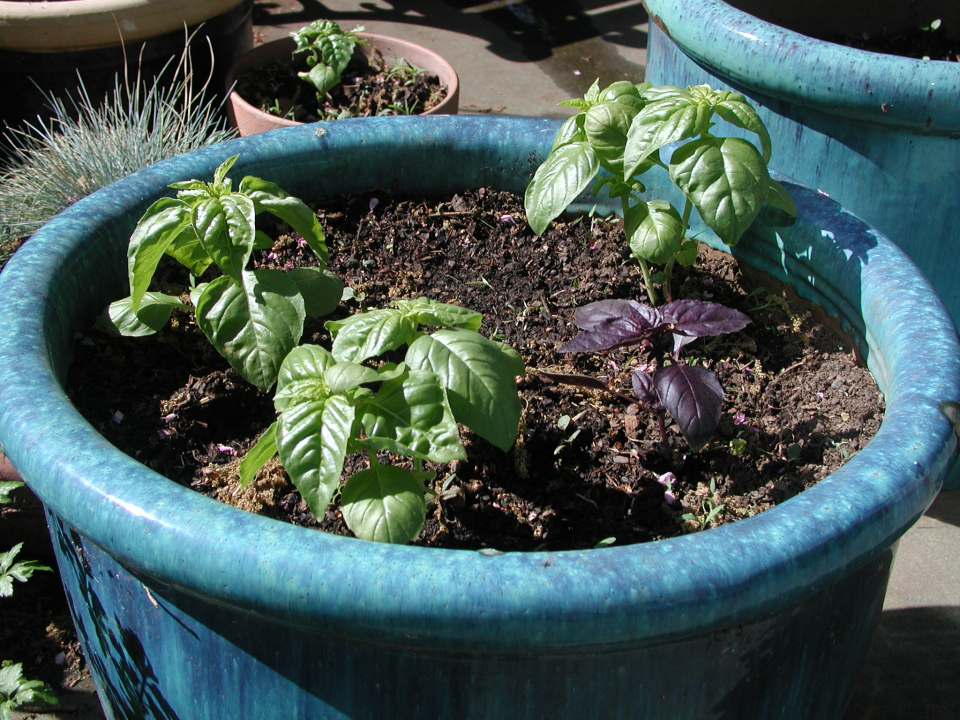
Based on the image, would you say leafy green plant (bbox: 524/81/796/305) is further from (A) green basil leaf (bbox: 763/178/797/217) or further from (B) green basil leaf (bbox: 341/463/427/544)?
(B) green basil leaf (bbox: 341/463/427/544)

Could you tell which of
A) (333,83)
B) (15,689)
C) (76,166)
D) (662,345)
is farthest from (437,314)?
(333,83)

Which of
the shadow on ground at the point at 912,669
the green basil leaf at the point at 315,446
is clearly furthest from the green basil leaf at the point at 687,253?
the shadow on ground at the point at 912,669

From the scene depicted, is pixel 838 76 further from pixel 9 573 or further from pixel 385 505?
pixel 9 573

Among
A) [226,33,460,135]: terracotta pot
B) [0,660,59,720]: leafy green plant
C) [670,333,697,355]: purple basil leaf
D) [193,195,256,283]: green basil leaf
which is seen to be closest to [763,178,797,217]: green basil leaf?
[670,333,697,355]: purple basil leaf

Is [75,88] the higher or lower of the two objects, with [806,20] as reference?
lower

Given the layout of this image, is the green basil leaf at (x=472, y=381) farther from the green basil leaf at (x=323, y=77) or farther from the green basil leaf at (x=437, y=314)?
the green basil leaf at (x=323, y=77)

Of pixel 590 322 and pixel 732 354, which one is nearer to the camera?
pixel 590 322

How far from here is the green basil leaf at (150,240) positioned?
4.11ft

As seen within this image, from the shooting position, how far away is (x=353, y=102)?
10.4 feet

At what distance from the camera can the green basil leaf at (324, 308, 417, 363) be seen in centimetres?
115

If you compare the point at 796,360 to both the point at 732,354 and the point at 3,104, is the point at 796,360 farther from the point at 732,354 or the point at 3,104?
the point at 3,104

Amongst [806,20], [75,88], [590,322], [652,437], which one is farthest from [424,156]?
[75,88]

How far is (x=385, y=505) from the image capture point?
3.46 ft

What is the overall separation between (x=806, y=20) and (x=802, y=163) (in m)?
1.02
